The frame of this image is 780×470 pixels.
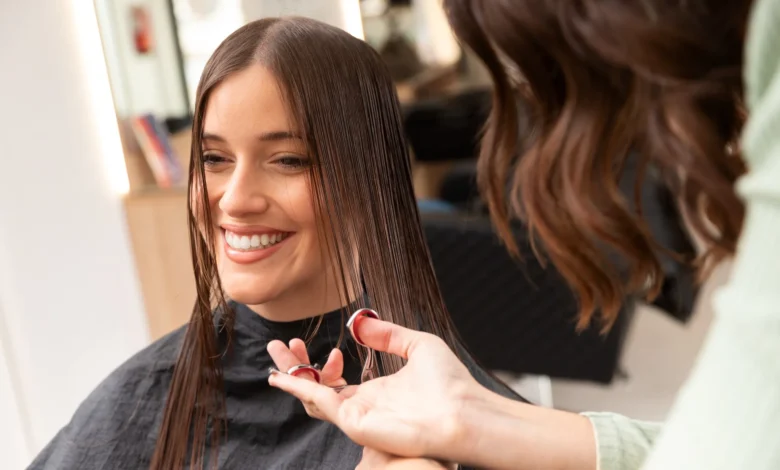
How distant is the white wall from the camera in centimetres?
174

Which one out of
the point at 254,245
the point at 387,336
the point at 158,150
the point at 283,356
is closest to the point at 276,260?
the point at 254,245

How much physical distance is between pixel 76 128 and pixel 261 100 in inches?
46.4

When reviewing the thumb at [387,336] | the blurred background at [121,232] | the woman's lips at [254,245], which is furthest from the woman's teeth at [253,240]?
the blurred background at [121,232]

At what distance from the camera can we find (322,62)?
85 centimetres

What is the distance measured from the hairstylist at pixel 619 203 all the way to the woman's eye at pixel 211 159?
322 millimetres

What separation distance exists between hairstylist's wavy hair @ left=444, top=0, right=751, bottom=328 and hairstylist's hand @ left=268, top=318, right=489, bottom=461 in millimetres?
146

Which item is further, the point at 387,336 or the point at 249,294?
the point at 249,294

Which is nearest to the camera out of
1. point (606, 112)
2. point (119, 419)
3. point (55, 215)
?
point (606, 112)

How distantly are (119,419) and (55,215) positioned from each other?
1.01 metres

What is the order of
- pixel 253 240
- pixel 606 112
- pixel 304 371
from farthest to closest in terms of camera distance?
pixel 253 240 < pixel 304 371 < pixel 606 112

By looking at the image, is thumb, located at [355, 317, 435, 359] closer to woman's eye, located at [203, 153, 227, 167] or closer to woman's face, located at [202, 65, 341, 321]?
woman's face, located at [202, 65, 341, 321]

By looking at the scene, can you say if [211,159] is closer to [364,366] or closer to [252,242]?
[252,242]

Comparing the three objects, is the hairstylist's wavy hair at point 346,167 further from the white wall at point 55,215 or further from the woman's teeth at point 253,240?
the white wall at point 55,215

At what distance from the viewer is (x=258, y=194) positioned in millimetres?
860
